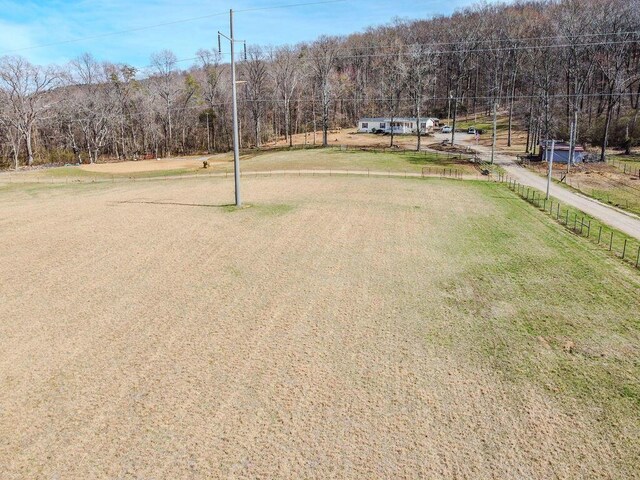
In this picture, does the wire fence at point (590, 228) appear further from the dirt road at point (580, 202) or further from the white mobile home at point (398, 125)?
the white mobile home at point (398, 125)

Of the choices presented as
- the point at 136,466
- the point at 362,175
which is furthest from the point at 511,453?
the point at 362,175

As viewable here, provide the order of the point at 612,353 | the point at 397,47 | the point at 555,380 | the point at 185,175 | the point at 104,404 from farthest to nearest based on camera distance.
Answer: the point at 397,47 → the point at 185,175 → the point at 612,353 → the point at 555,380 → the point at 104,404

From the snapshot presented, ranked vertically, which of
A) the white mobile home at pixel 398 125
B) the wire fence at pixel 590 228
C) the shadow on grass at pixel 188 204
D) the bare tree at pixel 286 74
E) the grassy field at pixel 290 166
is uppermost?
the bare tree at pixel 286 74

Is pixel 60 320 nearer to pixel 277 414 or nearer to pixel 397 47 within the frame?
pixel 277 414

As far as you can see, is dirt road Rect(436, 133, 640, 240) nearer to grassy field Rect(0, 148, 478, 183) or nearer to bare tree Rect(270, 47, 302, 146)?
grassy field Rect(0, 148, 478, 183)

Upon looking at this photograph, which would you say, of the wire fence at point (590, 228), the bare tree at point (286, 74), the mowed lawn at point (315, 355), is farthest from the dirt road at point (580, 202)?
the bare tree at point (286, 74)

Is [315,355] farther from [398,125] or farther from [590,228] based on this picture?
[398,125]

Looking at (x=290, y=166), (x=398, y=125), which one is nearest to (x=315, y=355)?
(x=290, y=166)
